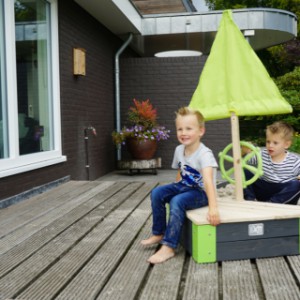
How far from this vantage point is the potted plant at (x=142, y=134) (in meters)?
7.03

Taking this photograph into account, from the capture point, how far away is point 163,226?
2604 mm

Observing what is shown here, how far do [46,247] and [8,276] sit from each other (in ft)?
1.56

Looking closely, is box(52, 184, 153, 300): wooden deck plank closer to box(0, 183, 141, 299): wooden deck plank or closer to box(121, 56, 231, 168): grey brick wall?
box(0, 183, 141, 299): wooden deck plank

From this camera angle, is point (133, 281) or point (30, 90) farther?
point (30, 90)

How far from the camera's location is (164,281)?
6.61 feet

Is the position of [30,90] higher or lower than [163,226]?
higher

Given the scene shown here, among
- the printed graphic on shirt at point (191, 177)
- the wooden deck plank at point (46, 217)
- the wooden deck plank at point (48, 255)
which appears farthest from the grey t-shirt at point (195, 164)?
the wooden deck plank at point (46, 217)

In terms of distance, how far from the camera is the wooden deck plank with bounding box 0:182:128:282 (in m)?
2.35

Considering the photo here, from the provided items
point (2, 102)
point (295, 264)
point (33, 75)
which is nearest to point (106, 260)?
point (295, 264)

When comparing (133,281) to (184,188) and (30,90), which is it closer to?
(184,188)

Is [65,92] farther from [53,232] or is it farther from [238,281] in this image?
[238,281]

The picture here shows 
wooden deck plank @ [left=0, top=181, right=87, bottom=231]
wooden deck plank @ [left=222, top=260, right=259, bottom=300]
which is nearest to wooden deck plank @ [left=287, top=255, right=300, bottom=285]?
wooden deck plank @ [left=222, top=260, right=259, bottom=300]

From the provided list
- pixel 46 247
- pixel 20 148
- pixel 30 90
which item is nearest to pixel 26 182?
pixel 20 148

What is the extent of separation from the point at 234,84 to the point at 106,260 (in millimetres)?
1423
